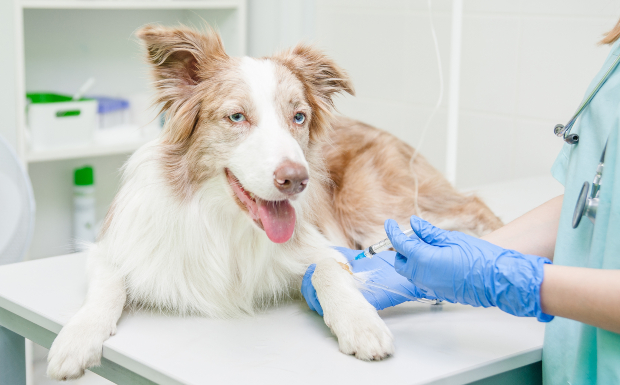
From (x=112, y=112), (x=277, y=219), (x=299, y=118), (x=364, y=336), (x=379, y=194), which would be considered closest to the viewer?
(x=364, y=336)

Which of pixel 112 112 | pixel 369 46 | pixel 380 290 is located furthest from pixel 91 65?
pixel 380 290

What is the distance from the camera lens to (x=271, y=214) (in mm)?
1206

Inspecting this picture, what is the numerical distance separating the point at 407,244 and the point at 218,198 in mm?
436

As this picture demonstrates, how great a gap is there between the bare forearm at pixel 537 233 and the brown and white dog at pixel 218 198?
0.35m

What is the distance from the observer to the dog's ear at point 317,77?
141 centimetres

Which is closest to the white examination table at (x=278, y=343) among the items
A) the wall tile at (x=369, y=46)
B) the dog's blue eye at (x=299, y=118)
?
the dog's blue eye at (x=299, y=118)

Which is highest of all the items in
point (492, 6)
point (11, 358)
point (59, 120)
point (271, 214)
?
point (492, 6)

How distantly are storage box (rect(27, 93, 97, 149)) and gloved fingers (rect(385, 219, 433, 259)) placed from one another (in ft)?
5.60

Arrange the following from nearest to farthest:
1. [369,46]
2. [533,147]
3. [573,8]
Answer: [573,8] < [533,147] < [369,46]

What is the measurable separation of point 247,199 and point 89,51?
6.37 feet

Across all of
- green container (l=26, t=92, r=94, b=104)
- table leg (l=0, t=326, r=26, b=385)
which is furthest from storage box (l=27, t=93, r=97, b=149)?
table leg (l=0, t=326, r=26, b=385)

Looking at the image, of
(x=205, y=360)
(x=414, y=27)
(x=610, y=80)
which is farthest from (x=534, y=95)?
(x=205, y=360)

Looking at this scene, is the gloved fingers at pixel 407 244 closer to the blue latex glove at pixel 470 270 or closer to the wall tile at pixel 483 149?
the blue latex glove at pixel 470 270

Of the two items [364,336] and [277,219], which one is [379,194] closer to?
[277,219]
